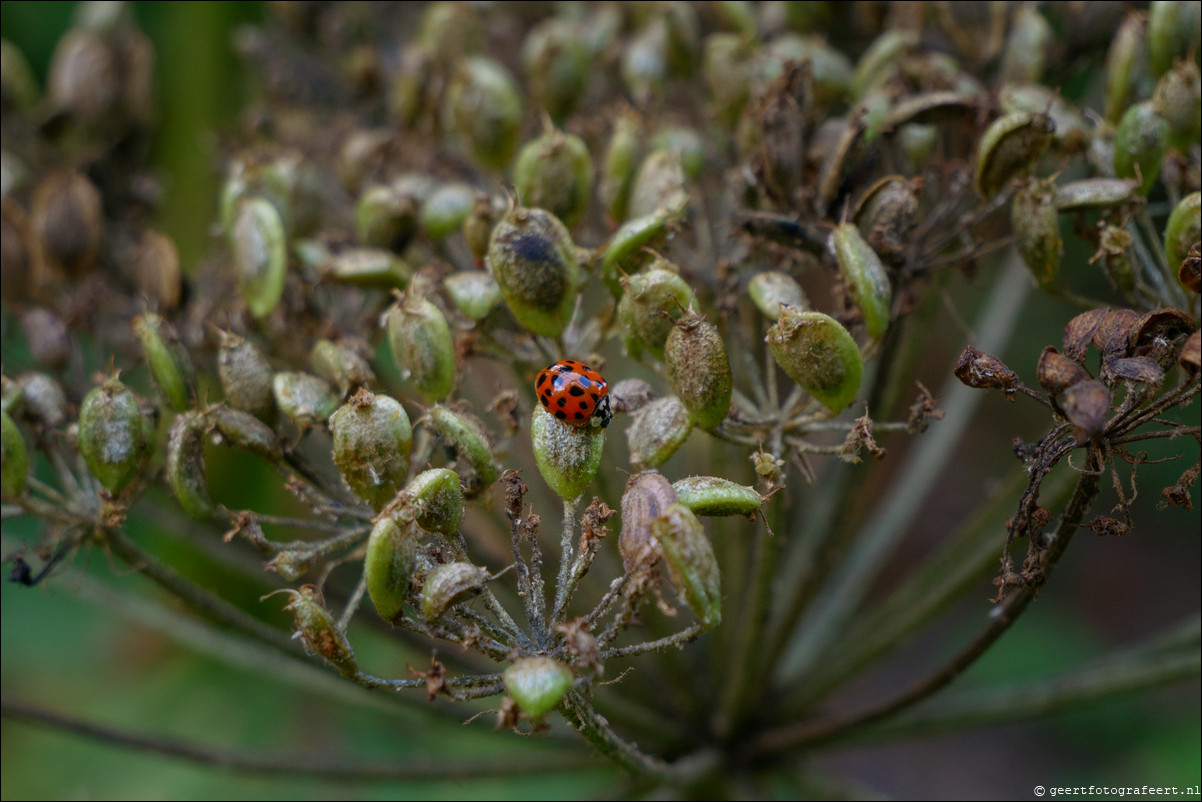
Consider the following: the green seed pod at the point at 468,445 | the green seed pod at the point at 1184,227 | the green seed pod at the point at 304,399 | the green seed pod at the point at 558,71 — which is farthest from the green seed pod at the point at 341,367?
the green seed pod at the point at 1184,227

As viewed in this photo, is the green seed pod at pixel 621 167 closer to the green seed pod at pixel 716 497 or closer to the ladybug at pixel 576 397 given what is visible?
the ladybug at pixel 576 397

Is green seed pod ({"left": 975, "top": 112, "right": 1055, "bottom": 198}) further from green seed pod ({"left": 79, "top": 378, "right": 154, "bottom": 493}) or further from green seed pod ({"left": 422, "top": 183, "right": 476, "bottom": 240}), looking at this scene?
green seed pod ({"left": 79, "top": 378, "right": 154, "bottom": 493})

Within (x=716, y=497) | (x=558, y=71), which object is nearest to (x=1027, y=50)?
(x=558, y=71)

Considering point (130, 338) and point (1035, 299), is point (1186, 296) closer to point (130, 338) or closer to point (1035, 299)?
point (1035, 299)

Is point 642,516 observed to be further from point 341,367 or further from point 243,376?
point 243,376

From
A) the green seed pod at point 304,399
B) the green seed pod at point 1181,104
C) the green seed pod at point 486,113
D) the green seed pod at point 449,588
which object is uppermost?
the green seed pod at point 486,113

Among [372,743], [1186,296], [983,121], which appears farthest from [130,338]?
[1186,296]

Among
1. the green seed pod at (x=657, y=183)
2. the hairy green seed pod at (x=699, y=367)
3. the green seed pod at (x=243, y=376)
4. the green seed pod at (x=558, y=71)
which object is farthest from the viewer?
the green seed pod at (x=558, y=71)

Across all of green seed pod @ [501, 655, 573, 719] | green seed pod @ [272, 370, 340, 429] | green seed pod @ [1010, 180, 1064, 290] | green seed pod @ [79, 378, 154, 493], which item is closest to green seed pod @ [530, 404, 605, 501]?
green seed pod @ [501, 655, 573, 719]
